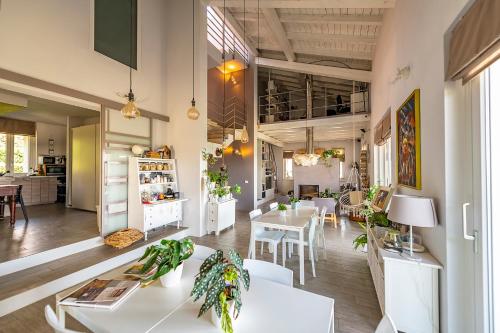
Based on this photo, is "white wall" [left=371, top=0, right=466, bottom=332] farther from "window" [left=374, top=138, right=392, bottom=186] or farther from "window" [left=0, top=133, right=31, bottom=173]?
"window" [left=0, top=133, right=31, bottom=173]

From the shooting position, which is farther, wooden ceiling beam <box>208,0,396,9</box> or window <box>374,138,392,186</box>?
window <box>374,138,392,186</box>

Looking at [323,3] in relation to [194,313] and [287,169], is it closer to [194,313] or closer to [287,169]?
[194,313]

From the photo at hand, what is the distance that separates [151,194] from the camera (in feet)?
15.2

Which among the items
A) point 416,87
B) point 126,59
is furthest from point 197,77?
point 416,87

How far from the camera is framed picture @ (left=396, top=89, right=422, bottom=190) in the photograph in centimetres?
228

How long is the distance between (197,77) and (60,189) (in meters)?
6.64

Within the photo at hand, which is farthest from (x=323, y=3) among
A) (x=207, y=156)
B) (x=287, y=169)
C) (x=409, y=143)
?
(x=287, y=169)

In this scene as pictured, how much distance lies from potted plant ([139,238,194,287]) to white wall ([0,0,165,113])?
338cm

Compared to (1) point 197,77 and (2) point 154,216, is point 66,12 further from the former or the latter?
(2) point 154,216

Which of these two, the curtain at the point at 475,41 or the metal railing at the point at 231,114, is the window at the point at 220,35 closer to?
the metal railing at the point at 231,114

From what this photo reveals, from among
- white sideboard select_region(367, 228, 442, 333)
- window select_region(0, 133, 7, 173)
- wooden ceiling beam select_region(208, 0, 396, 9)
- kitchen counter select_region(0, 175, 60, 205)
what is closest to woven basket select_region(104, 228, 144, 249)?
white sideboard select_region(367, 228, 442, 333)

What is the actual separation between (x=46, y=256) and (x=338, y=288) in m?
4.14

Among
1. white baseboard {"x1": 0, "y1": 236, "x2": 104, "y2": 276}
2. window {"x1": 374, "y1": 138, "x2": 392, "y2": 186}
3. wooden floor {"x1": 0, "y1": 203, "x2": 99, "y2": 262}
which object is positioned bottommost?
white baseboard {"x1": 0, "y1": 236, "x2": 104, "y2": 276}

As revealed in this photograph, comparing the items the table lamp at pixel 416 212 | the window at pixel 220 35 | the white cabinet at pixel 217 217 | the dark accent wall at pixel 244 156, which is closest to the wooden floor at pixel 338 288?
the white cabinet at pixel 217 217
